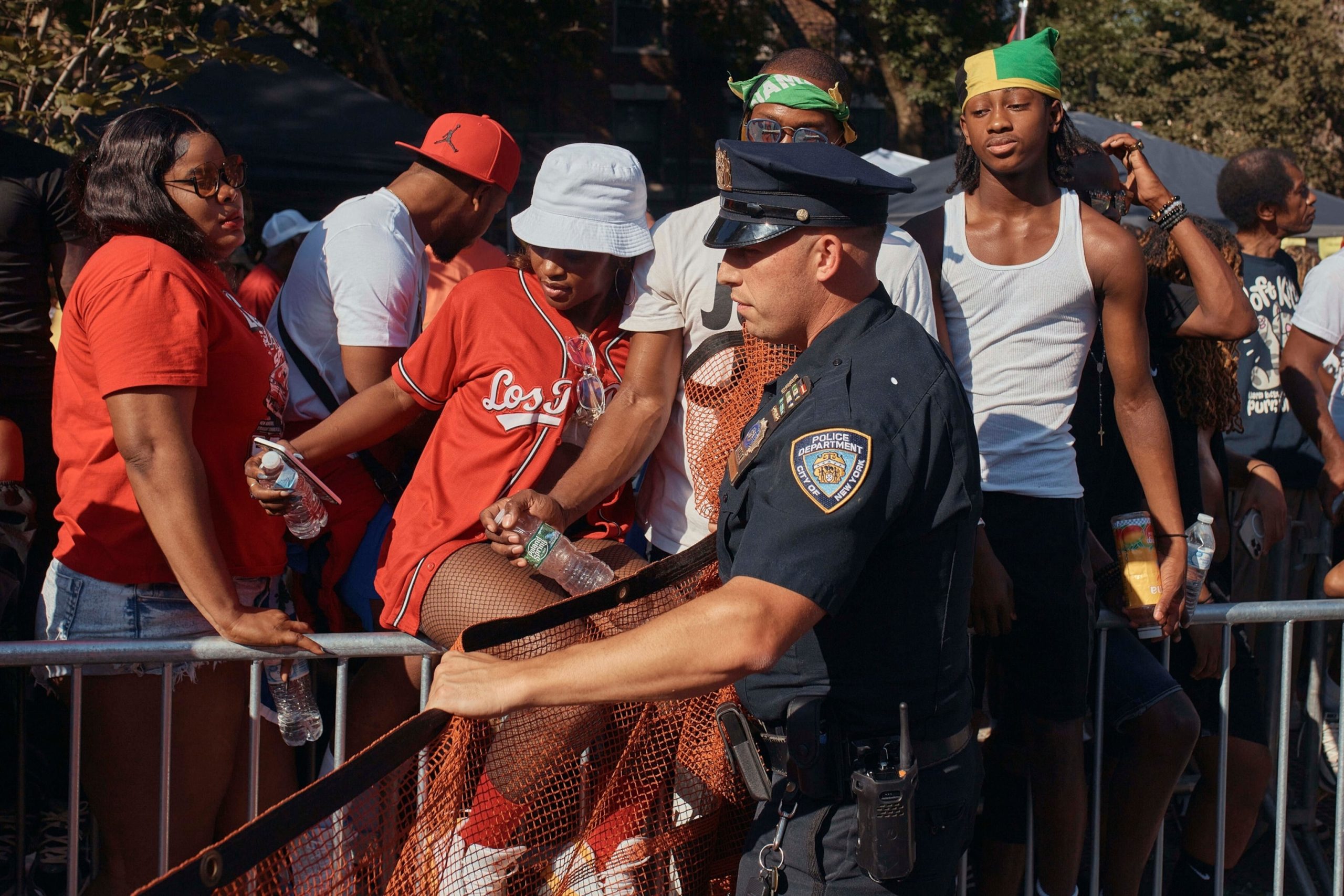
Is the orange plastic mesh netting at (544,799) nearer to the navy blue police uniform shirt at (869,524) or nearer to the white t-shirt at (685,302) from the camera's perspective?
the navy blue police uniform shirt at (869,524)

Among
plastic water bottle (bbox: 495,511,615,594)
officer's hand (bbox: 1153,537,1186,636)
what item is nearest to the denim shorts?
plastic water bottle (bbox: 495,511,615,594)

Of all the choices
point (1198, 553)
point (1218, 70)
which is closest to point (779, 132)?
point (1198, 553)

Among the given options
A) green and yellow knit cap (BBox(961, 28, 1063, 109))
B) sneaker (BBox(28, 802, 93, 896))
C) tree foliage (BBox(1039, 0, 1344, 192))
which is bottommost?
sneaker (BBox(28, 802, 93, 896))

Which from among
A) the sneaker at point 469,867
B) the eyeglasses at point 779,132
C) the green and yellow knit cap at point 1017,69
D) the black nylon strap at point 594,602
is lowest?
the sneaker at point 469,867

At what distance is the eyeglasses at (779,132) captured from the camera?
3.26 meters

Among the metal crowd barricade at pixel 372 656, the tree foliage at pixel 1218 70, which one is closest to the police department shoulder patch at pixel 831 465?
the metal crowd barricade at pixel 372 656

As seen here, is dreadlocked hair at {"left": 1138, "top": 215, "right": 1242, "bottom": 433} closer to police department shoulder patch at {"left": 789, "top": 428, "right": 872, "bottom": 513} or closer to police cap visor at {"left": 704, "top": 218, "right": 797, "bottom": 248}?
police cap visor at {"left": 704, "top": 218, "right": 797, "bottom": 248}

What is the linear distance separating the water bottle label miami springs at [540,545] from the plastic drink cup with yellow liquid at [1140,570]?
5.07ft

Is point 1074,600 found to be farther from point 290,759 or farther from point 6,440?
point 6,440

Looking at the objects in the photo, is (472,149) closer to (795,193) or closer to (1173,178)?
(795,193)

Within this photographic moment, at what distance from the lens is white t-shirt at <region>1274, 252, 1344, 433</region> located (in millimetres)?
4875

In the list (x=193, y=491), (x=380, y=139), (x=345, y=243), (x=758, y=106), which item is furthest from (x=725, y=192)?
(x=380, y=139)

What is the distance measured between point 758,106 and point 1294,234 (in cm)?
369

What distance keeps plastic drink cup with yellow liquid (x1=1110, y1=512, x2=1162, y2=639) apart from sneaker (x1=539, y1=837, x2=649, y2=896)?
1.50 meters
